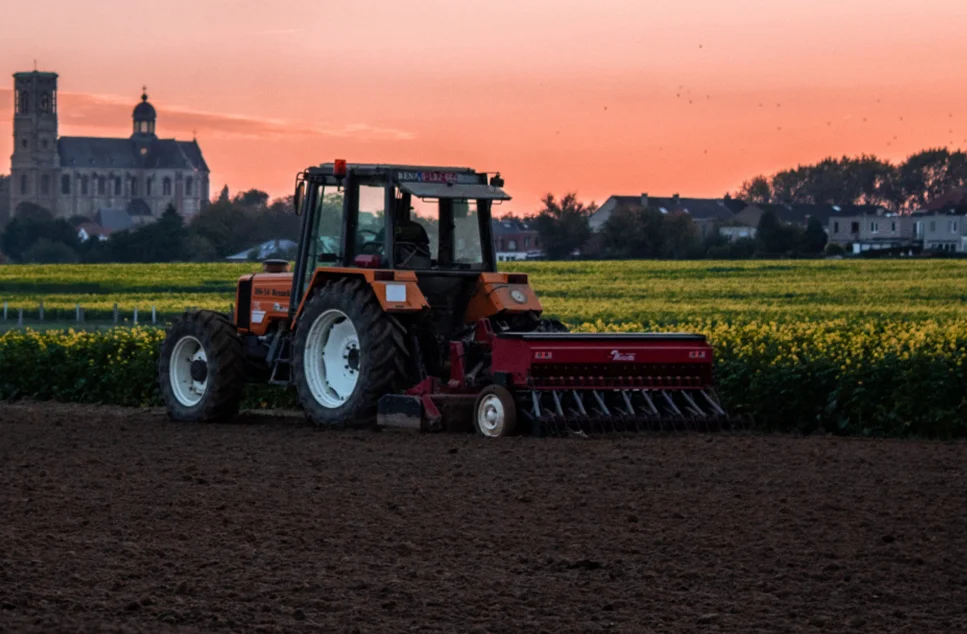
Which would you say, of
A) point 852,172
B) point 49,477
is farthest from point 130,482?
point 852,172

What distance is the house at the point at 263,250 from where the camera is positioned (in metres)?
76.9

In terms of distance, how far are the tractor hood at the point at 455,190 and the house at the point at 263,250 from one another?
53219mm

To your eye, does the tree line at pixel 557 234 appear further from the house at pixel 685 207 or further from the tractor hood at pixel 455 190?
the tractor hood at pixel 455 190

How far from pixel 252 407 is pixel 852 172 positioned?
6042 inches

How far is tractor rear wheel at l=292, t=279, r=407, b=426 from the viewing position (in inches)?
623

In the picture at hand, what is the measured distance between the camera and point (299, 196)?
647 inches

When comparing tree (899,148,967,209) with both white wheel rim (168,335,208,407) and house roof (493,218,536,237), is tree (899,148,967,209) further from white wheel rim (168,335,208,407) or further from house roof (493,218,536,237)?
white wheel rim (168,335,208,407)

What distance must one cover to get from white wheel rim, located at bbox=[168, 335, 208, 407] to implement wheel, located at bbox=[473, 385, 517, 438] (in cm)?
409

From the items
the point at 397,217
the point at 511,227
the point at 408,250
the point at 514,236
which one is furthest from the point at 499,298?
the point at 511,227

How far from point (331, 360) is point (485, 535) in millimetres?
6521

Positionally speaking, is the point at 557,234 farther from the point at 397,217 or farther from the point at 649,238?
the point at 397,217

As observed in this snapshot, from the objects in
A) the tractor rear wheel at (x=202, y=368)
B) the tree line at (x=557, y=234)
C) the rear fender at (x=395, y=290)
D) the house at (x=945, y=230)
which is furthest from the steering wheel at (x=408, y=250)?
the house at (x=945, y=230)

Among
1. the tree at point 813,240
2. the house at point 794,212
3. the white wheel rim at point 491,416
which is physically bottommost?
the white wheel rim at point 491,416

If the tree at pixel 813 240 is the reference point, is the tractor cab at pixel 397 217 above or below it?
below
